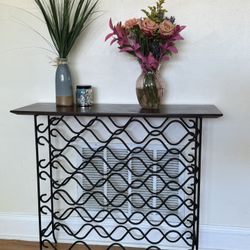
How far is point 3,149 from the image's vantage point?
1908mm

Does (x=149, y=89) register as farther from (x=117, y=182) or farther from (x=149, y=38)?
(x=117, y=182)

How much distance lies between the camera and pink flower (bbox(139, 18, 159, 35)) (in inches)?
57.6

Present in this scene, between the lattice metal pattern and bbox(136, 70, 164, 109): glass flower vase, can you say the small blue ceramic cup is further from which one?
bbox(136, 70, 164, 109): glass flower vase

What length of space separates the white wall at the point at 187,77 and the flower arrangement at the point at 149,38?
16 centimetres

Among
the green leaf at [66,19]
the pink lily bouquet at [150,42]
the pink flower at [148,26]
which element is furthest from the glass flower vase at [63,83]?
the pink flower at [148,26]

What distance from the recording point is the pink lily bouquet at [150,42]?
1.48 meters

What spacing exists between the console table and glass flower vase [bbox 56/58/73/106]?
10 centimetres

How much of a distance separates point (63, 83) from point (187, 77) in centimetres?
66

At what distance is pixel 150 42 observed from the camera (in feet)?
5.03

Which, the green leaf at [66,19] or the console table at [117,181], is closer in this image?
the green leaf at [66,19]

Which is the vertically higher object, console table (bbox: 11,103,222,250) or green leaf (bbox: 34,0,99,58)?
green leaf (bbox: 34,0,99,58)

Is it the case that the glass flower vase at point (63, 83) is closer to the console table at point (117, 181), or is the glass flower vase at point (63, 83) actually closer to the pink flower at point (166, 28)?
the console table at point (117, 181)

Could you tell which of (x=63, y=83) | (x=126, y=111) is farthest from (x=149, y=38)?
(x=63, y=83)

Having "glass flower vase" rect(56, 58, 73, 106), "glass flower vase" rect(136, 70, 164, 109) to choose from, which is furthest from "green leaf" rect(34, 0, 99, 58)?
"glass flower vase" rect(136, 70, 164, 109)
